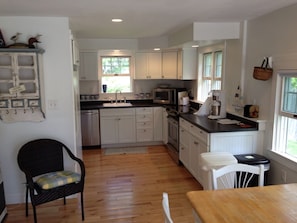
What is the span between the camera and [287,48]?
2789 mm

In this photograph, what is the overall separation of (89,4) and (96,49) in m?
3.01

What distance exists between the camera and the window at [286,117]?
2803 millimetres

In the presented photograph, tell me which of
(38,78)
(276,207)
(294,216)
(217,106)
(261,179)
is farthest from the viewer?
(217,106)

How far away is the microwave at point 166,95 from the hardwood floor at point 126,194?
52.8 inches

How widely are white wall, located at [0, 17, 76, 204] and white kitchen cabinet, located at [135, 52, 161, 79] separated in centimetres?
274

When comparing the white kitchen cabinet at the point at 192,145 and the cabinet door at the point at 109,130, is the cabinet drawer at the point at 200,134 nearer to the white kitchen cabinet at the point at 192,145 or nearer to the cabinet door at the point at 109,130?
the white kitchen cabinet at the point at 192,145

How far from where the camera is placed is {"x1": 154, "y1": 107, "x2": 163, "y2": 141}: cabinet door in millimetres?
5648

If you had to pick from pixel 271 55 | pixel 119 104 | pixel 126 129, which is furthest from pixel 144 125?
pixel 271 55

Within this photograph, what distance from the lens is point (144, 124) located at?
564cm

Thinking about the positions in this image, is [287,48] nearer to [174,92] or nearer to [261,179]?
[261,179]

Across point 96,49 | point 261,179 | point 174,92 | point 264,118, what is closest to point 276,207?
point 261,179

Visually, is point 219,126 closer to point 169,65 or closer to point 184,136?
point 184,136

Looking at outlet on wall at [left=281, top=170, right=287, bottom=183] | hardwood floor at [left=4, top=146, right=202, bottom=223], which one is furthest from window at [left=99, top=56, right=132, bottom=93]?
outlet on wall at [left=281, top=170, right=287, bottom=183]

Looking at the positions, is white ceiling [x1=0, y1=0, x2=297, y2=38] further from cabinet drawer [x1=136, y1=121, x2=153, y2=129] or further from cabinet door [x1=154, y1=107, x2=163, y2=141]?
cabinet drawer [x1=136, y1=121, x2=153, y2=129]
